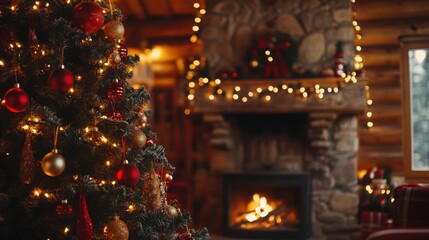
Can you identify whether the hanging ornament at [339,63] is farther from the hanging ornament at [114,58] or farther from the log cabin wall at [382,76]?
the hanging ornament at [114,58]

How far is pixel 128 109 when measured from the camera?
2990 millimetres

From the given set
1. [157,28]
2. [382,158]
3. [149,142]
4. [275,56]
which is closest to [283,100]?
[275,56]

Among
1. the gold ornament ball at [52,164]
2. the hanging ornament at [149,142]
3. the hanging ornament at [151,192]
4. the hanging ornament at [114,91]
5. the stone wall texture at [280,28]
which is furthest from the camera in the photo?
the stone wall texture at [280,28]

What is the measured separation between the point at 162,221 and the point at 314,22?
313cm

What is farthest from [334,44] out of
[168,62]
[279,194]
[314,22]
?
[168,62]

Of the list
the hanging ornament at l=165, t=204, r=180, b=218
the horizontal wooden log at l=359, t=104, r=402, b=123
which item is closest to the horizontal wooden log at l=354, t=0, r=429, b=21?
the horizontal wooden log at l=359, t=104, r=402, b=123

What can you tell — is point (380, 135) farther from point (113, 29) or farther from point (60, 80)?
point (60, 80)

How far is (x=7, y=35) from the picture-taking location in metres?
2.79

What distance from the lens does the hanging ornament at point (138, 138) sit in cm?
288

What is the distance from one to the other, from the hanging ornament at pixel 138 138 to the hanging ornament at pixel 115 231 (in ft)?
1.24

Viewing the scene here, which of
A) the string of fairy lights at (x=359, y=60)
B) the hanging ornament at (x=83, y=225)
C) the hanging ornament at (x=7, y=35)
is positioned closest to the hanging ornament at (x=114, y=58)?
the hanging ornament at (x=7, y=35)

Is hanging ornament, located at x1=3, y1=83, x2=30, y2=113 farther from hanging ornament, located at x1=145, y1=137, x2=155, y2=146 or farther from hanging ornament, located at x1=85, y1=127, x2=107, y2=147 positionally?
hanging ornament, located at x1=145, y1=137, x2=155, y2=146

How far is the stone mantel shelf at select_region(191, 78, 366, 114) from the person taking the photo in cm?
533

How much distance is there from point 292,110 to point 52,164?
3.17m
